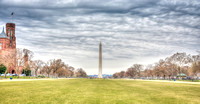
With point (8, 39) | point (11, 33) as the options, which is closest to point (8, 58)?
point (8, 39)

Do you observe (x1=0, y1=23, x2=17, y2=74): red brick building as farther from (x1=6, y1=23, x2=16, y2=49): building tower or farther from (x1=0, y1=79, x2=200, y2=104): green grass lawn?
(x1=0, y1=79, x2=200, y2=104): green grass lawn

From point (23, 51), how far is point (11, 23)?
91.9 metres

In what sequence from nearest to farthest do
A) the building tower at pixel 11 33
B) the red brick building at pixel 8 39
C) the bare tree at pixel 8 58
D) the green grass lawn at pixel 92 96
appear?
→ the green grass lawn at pixel 92 96 → the bare tree at pixel 8 58 → the red brick building at pixel 8 39 → the building tower at pixel 11 33

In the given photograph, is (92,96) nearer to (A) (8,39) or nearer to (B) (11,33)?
(A) (8,39)

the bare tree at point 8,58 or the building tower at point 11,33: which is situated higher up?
the building tower at point 11,33

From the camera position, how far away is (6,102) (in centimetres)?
1355

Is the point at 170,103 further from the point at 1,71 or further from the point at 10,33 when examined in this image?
the point at 10,33

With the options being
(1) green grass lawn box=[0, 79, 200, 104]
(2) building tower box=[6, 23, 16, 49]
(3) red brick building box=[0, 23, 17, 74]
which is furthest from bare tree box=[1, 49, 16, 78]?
(2) building tower box=[6, 23, 16, 49]

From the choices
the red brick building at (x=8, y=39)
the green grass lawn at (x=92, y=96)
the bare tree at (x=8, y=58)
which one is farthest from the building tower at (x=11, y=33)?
the green grass lawn at (x=92, y=96)

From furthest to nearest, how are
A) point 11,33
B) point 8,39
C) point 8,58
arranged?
point 11,33, point 8,39, point 8,58

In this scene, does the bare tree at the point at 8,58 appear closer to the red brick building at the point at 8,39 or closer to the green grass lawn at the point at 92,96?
the green grass lawn at the point at 92,96

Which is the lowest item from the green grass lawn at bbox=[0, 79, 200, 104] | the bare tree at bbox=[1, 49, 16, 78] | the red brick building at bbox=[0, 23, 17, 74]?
the green grass lawn at bbox=[0, 79, 200, 104]

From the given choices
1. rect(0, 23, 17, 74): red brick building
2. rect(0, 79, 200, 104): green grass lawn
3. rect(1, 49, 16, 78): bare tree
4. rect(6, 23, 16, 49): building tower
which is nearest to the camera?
rect(0, 79, 200, 104): green grass lawn

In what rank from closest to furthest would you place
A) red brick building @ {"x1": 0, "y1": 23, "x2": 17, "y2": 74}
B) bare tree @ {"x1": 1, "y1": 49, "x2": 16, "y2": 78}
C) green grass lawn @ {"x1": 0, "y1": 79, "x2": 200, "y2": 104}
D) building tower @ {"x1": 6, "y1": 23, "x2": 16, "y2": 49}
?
green grass lawn @ {"x1": 0, "y1": 79, "x2": 200, "y2": 104}, bare tree @ {"x1": 1, "y1": 49, "x2": 16, "y2": 78}, red brick building @ {"x1": 0, "y1": 23, "x2": 17, "y2": 74}, building tower @ {"x1": 6, "y1": 23, "x2": 16, "y2": 49}
